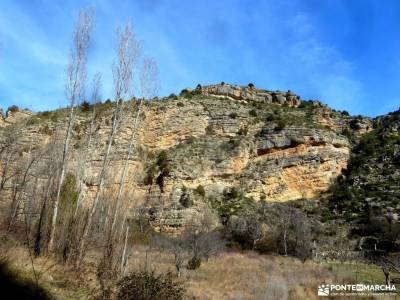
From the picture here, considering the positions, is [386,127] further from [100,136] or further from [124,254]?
[124,254]

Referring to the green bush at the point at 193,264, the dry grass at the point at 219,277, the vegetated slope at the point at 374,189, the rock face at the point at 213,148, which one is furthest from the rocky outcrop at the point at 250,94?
the green bush at the point at 193,264

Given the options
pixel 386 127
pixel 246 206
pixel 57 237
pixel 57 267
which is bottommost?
pixel 57 267

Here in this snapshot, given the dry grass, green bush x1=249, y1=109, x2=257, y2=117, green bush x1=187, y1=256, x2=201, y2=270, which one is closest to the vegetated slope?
the dry grass

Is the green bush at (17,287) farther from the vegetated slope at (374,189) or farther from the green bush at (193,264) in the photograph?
the vegetated slope at (374,189)

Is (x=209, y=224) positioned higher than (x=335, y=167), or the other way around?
(x=335, y=167)

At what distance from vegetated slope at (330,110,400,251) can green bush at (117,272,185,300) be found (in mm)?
25920

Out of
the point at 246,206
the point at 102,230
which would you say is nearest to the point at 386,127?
the point at 246,206

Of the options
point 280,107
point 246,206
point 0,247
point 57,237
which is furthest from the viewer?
point 280,107

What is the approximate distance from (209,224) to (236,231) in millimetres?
2401

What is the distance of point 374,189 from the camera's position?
39.5 meters

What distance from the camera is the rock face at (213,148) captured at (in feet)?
131

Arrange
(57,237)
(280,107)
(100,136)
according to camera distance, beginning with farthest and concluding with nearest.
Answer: (280,107), (100,136), (57,237)

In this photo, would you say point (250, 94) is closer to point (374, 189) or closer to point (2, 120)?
point (374, 189)

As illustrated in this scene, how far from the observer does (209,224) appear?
3375 cm
